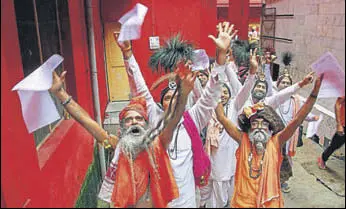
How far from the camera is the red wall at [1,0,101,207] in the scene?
105cm

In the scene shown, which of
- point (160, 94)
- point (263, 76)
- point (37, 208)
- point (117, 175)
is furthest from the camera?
point (263, 76)

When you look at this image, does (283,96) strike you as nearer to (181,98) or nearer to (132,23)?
(181,98)

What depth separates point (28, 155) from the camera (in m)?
1.23

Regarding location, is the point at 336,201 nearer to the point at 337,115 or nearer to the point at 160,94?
the point at 337,115

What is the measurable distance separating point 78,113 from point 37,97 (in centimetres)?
19

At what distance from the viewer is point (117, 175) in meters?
1.35

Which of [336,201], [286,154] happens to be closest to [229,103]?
[286,154]

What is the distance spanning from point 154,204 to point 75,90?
1290 mm

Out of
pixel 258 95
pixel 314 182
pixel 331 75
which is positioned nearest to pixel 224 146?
pixel 258 95

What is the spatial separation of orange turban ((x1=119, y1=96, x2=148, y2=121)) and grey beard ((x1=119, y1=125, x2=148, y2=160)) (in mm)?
87

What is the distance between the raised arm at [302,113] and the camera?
125 cm

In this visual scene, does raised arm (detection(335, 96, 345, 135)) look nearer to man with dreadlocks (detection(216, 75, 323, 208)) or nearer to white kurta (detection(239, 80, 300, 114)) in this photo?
man with dreadlocks (detection(216, 75, 323, 208))

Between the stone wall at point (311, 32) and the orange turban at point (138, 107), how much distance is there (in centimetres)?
71

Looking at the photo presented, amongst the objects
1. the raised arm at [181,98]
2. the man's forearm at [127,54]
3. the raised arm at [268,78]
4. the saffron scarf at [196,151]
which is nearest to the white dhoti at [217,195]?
the saffron scarf at [196,151]
